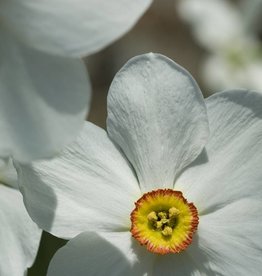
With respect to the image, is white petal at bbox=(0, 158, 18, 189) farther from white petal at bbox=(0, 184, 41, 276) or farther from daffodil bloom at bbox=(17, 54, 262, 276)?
daffodil bloom at bbox=(17, 54, 262, 276)

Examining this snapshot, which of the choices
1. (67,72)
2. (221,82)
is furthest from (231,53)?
(67,72)

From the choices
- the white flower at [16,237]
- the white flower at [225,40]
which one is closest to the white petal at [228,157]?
the white flower at [16,237]

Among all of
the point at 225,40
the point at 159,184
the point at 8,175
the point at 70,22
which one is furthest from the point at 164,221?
the point at 225,40

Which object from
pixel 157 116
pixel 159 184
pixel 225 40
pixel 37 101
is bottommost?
pixel 225 40

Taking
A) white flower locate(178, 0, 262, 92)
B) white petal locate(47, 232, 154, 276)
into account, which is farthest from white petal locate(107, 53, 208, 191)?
white flower locate(178, 0, 262, 92)

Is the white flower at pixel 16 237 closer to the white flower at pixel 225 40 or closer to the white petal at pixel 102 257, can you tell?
the white petal at pixel 102 257

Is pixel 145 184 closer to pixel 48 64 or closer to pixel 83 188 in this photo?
pixel 83 188

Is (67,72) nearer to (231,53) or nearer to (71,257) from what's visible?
(71,257)
